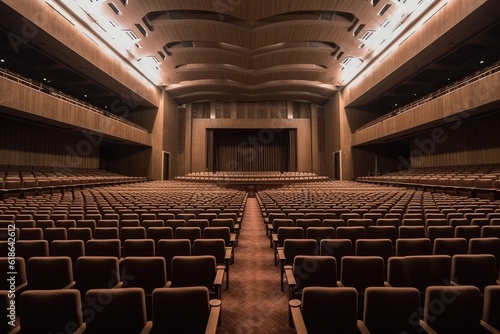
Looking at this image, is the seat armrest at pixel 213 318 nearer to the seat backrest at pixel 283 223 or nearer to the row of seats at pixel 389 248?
the row of seats at pixel 389 248

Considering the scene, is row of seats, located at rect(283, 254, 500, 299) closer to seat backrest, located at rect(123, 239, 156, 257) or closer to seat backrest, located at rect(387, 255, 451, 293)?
seat backrest, located at rect(387, 255, 451, 293)

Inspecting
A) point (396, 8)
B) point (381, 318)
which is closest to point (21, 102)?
point (381, 318)

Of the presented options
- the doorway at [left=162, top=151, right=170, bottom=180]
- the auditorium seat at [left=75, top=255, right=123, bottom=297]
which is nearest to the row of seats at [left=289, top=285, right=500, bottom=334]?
the auditorium seat at [left=75, top=255, right=123, bottom=297]

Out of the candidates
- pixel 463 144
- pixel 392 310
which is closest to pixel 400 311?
pixel 392 310

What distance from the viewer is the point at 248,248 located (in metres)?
4.50

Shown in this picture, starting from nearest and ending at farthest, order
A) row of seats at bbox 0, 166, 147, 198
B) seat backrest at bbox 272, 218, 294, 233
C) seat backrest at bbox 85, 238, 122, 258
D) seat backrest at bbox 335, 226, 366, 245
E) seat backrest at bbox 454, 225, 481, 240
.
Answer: seat backrest at bbox 85, 238, 122, 258, seat backrest at bbox 454, 225, 481, 240, seat backrest at bbox 335, 226, 366, 245, seat backrest at bbox 272, 218, 294, 233, row of seats at bbox 0, 166, 147, 198

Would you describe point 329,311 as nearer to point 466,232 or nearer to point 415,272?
point 415,272

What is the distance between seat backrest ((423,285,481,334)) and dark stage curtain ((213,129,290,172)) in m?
23.9

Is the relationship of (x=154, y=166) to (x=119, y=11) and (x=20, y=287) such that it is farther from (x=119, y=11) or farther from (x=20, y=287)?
(x=20, y=287)

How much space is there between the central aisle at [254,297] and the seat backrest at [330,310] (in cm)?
67

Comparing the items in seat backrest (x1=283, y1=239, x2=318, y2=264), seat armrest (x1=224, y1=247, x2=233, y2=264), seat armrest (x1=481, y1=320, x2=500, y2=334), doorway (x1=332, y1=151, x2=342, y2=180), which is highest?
doorway (x1=332, y1=151, x2=342, y2=180)

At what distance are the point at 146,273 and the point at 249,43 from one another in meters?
13.7

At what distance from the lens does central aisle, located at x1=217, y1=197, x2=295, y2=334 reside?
89.8 inches

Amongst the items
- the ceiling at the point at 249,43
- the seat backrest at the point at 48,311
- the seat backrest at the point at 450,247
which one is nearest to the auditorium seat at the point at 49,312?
the seat backrest at the point at 48,311
